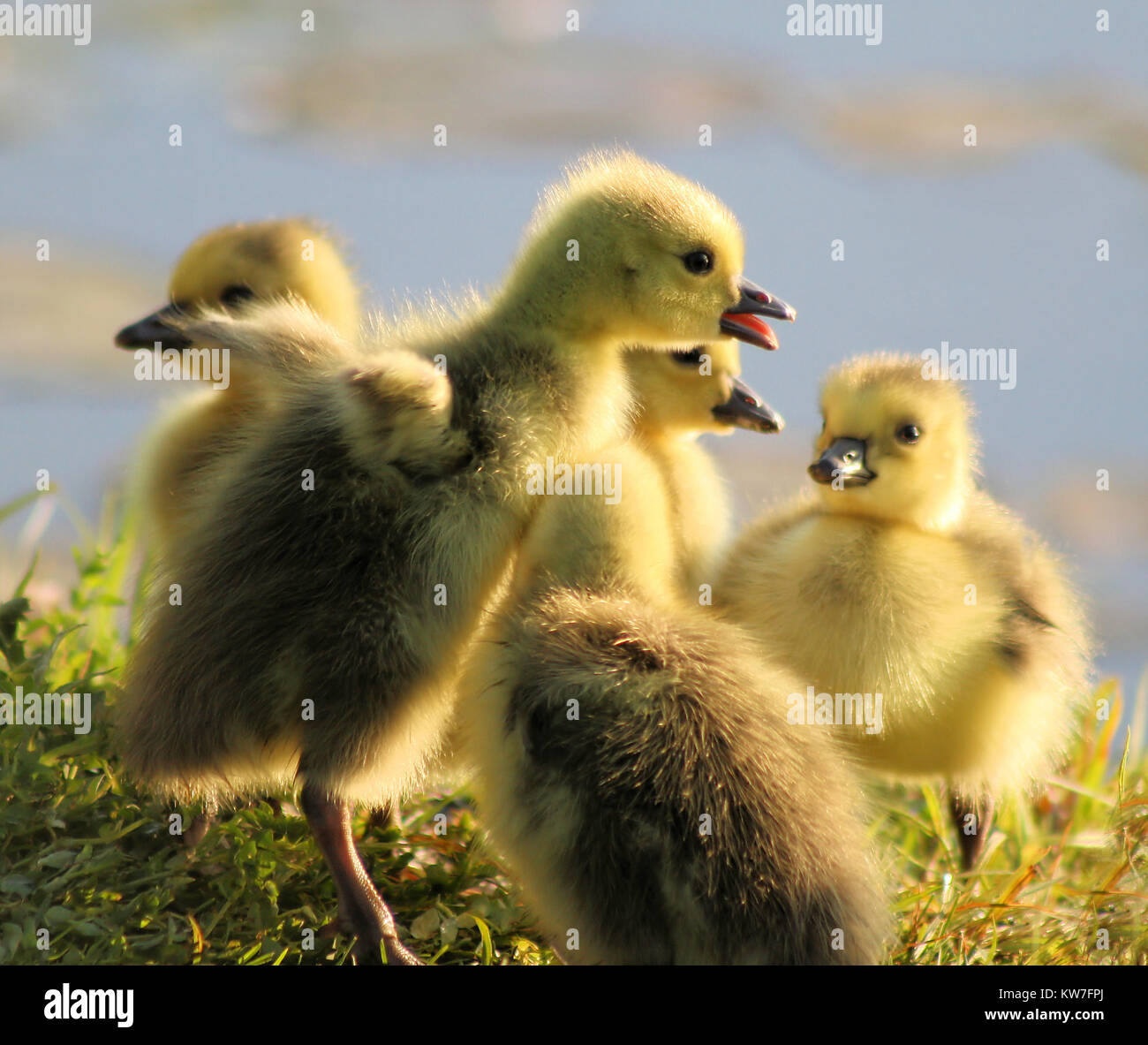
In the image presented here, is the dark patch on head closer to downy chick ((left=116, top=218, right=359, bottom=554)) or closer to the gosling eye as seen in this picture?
the gosling eye

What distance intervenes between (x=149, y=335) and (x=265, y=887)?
0.87 m

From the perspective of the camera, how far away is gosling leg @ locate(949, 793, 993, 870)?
245 cm

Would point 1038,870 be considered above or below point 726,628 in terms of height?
below

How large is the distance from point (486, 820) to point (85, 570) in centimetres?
139

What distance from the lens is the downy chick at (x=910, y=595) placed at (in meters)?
2.01

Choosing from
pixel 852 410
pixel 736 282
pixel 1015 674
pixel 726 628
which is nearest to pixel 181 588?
pixel 726 628

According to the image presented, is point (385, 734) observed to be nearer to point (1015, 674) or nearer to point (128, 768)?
point (128, 768)

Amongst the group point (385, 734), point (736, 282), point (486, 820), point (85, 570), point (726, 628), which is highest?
point (736, 282)

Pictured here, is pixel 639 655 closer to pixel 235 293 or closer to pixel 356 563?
pixel 356 563

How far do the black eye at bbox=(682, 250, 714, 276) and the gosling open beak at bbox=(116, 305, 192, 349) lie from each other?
30.7 inches

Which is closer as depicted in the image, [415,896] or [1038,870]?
[415,896]

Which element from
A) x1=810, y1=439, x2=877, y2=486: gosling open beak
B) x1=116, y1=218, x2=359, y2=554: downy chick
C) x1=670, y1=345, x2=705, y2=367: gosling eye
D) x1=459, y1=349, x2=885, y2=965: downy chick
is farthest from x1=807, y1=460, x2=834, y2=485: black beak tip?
x1=116, y1=218, x2=359, y2=554: downy chick

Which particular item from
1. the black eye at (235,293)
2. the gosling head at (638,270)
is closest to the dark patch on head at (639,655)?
the gosling head at (638,270)
